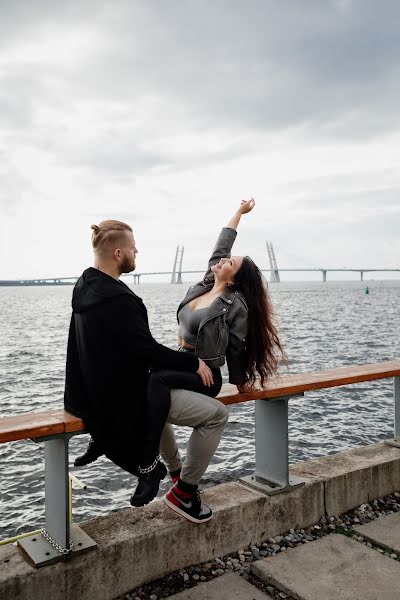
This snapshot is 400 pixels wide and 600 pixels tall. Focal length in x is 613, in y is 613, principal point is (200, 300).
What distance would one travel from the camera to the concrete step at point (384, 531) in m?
3.21

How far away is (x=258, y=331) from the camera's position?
3.24 metres

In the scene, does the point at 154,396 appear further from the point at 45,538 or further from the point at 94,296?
the point at 45,538

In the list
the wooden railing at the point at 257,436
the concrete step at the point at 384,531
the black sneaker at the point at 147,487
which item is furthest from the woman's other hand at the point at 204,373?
the concrete step at the point at 384,531

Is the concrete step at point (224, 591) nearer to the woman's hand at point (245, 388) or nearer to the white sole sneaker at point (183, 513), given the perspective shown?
the white sole sneaker at point (183, 513)

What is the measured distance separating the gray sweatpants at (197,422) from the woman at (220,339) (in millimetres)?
62

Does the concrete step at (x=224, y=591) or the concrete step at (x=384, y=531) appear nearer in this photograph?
the concrete step at (x=224, y=591)

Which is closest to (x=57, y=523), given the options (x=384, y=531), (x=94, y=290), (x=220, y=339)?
(x=94, y=290)

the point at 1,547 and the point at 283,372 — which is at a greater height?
the point at 1,547

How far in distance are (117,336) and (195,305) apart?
0.78 m

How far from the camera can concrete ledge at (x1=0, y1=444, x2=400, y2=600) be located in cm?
259

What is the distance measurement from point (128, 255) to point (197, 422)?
86 cm

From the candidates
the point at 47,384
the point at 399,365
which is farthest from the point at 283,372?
the point at 399,365

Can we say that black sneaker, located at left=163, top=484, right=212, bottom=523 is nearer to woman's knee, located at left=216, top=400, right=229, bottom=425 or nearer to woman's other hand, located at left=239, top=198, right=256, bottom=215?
woman's knee, located at left=216, top=400, right=229, bottom=425

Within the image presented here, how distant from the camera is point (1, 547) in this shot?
273cm
